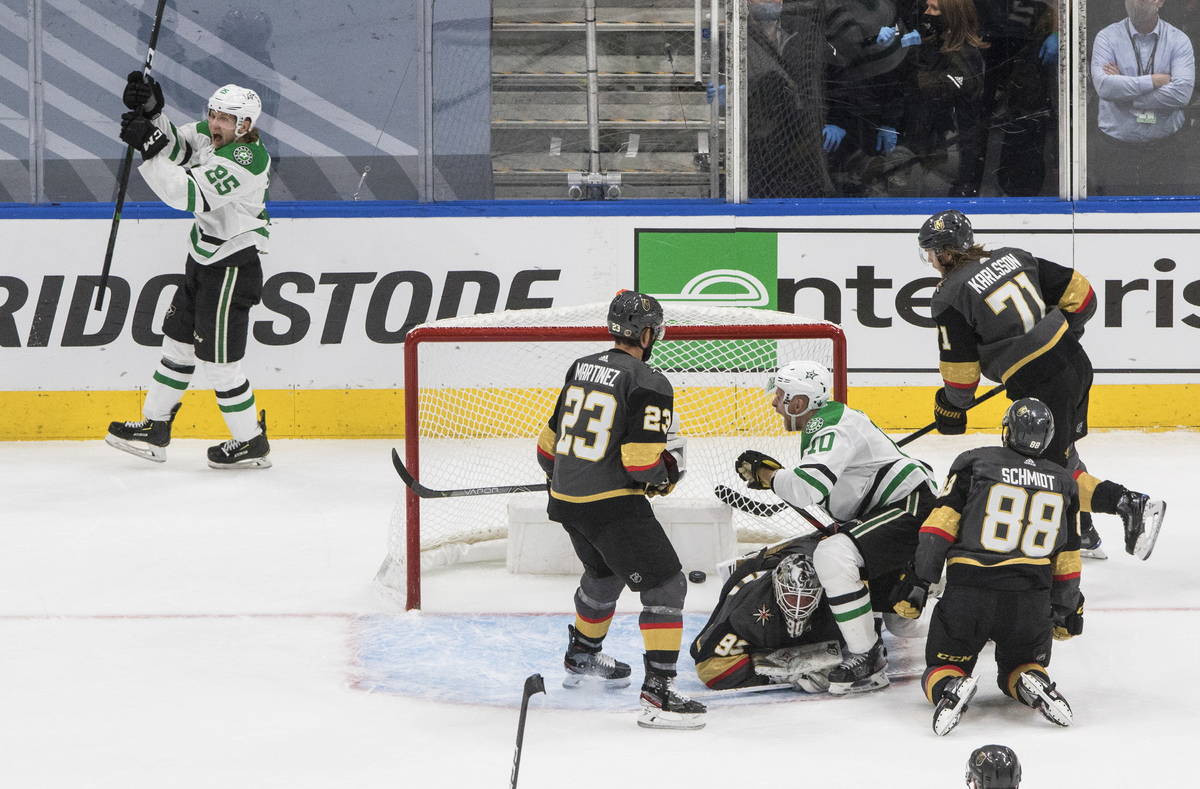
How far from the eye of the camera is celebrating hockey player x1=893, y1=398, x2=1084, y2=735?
3463 millimetres

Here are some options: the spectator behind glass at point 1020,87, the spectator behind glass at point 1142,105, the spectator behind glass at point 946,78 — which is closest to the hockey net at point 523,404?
the spectator behind glass at point 946,78

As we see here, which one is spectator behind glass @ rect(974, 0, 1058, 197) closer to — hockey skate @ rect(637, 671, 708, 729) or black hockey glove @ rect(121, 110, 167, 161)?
black hockey glove @ rect(121, 110, 167, 161)

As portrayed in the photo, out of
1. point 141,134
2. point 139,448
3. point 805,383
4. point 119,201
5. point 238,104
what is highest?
point 238,104

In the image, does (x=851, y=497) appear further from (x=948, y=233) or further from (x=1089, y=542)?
(x=1089, y=542)

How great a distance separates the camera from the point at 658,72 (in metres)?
6.99

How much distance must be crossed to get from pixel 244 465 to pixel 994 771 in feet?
16.5

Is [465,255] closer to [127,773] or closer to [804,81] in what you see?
[804,81]

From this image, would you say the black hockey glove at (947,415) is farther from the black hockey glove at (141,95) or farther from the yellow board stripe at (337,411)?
the black hockey glove at (141,95)

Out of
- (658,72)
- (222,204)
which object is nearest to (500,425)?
(222,204)

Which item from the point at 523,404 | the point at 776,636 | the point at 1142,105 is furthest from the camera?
the point at 1142,105

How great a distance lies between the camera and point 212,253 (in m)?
6.33

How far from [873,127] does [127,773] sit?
4774 mm

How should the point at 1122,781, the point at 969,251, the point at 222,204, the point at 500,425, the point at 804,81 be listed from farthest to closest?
the point at 804,81 → the point at 222,204 → the point at 500,425 → the point at 969,251 → the point at 1122,781

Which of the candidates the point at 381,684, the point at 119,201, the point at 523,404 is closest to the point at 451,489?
the point at 523,404
